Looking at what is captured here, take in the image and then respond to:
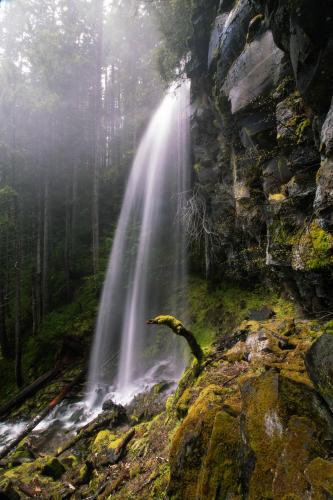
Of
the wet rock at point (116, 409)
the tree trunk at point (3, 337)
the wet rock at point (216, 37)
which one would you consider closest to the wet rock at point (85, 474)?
the wet rock at point (116, 409)

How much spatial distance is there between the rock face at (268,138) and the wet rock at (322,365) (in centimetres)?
195

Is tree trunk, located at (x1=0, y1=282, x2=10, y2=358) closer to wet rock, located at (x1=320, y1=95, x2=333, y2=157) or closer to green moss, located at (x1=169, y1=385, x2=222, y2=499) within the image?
green moss, located at (x1=169, y1=385, x2=222, y2=499)

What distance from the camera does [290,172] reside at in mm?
6301

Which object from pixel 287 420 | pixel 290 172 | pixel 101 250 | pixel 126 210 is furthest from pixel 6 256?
pixel 287 420

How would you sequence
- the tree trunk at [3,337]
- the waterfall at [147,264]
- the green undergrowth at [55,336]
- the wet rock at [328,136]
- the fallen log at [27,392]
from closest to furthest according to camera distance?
the wet rock at [328,136] → the fallen log at [27,392] → the waterfall at [147,264] → the green undergrowth at [55,336] → the tree trunk at [3,337]

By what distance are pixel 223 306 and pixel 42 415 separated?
6857 millimetres

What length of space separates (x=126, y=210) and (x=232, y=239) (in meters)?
8.60

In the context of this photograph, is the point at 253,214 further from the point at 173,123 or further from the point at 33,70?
the point at 33,70

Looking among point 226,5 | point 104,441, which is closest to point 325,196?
point 104,441

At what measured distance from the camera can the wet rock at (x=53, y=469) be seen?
18.8 ft

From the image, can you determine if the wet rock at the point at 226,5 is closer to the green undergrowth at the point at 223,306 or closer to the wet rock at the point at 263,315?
the green undergrowth at the point at 223,306

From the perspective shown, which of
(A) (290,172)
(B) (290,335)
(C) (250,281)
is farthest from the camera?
(C) (250,281)

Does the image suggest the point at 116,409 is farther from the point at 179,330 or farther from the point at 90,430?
the point at 179,330

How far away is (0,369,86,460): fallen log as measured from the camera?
25.5ft
